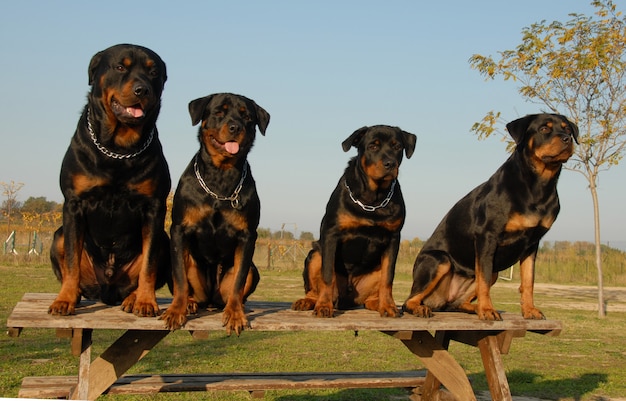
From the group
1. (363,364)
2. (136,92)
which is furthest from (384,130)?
(363,364)

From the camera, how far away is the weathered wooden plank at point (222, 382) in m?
5.07

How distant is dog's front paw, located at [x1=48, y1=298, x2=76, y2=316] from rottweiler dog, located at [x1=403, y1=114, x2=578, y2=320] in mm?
2453

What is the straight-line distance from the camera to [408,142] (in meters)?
5.02

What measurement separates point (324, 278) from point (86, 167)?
1853 millimetres

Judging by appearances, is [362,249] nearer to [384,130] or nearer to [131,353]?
[384,130]

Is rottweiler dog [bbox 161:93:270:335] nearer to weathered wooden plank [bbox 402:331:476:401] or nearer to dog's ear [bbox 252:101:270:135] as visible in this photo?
dog's ear [bbox 252:101:270:135]

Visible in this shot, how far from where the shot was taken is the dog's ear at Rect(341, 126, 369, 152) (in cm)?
489

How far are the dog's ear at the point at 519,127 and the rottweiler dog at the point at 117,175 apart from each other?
273cm

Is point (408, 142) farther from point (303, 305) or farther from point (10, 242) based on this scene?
point (10, 242)

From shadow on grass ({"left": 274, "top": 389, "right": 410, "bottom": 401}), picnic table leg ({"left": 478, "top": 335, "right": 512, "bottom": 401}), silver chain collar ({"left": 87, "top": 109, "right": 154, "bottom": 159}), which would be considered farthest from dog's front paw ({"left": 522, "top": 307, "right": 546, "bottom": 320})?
silver chain collar ({"left": 87, "top": 109, "right": 154, "bottom": 159})

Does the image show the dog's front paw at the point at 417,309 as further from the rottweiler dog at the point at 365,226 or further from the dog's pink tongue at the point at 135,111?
the dog's pink tongue at the point at 135,111

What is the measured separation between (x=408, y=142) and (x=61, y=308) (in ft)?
9.49

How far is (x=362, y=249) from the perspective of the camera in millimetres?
4754

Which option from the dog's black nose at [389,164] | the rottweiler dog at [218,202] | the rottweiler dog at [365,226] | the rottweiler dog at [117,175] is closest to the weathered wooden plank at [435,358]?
the rottweiler dog at [365,226]
